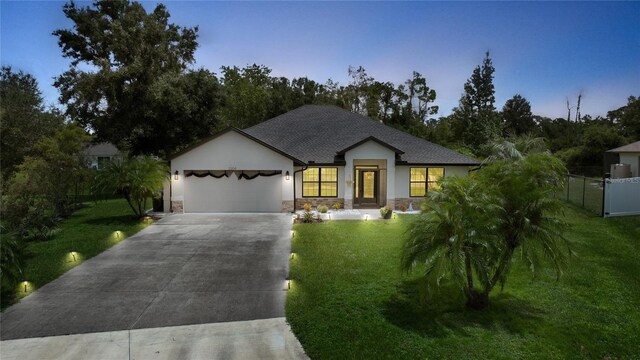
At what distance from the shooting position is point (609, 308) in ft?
27.0

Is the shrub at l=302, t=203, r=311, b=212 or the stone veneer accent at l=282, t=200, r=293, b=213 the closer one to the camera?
the shrub at l=302, t=203, r=311, b=212

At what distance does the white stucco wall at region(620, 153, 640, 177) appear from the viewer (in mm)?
31628

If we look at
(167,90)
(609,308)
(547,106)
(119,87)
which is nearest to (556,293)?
(609,308)

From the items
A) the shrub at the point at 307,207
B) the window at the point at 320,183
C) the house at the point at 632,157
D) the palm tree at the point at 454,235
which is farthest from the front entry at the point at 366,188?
the house at the point at 632,157

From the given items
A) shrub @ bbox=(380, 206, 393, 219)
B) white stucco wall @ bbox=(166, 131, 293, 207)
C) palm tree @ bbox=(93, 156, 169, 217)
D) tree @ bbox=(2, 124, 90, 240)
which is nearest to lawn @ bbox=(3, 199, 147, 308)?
tree @ bbox=(2, 124, 90, 240)

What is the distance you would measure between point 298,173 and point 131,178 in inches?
331

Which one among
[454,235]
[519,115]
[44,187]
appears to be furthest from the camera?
[519,115]

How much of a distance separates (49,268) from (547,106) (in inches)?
3175

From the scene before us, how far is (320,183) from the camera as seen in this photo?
71.3 ft

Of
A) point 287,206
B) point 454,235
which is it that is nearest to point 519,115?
point 287,206

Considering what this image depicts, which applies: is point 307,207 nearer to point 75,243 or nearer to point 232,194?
point 232,194

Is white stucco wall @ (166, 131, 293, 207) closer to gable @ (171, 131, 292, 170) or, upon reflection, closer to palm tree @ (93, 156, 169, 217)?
gable @ (171, 131, 292, 170)

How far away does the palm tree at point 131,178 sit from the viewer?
1767 cm

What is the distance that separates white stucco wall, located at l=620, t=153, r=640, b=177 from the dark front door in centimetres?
2416
